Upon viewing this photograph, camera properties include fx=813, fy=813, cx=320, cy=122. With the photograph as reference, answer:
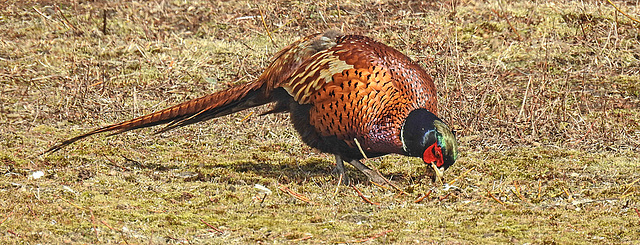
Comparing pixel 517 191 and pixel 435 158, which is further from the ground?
pixel 435 158

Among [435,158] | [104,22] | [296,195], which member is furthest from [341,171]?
[104,22]

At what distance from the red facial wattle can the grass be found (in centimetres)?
23

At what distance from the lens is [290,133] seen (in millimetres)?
6648

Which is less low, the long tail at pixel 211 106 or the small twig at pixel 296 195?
the long tail at pixel 211 106

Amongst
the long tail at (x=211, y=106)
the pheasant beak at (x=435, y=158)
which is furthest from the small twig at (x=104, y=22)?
the pheasant beak at (x=435, y=158)

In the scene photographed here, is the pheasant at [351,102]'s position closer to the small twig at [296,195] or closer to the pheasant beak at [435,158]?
the pheasant beak at [435,158]

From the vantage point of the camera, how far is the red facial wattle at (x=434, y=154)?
15.6ft

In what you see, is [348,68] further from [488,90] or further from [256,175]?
[488,90]

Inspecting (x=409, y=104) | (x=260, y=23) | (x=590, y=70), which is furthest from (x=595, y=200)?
(x=260, y=23)

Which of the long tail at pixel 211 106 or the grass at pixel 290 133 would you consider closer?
the grass at pixel 290 133

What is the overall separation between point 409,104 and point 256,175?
3.97 ft

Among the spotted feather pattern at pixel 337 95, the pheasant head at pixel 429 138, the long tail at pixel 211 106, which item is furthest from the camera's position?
the long tail at pixel 211 106

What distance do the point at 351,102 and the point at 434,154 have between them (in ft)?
1.91

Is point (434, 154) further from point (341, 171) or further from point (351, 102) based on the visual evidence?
point (341, 171)
